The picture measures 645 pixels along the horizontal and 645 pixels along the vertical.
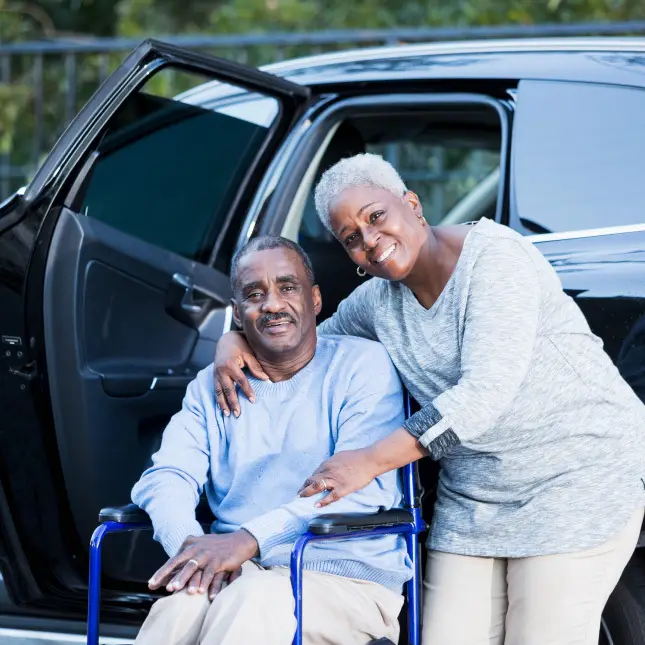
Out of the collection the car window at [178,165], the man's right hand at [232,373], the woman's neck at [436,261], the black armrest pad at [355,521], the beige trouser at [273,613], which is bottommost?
the beige trouser at [273,613]

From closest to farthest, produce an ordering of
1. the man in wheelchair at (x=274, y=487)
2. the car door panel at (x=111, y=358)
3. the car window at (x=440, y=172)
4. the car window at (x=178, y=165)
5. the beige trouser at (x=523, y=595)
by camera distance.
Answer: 1. the man in wheelchair at (x=274, y=487)
2. the beige trouser at (x=523, y=595)
3. the car door panel at (x=111, y=358)
4. the car window at (x=178, y=165)
5. the car window at (x=440, y=172)

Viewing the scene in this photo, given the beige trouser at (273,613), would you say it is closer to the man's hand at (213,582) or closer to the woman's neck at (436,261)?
the man's hand at (213,582)

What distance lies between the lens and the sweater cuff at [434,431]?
2717 mm

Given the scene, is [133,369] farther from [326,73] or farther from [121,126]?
[326,73]

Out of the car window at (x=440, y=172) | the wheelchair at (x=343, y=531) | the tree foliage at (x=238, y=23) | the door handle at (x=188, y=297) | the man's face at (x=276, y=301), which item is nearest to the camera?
the wheelchair at (x=343, y=531)

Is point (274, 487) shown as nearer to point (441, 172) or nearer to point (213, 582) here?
point (213, 582)

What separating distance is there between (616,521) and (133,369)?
150cm

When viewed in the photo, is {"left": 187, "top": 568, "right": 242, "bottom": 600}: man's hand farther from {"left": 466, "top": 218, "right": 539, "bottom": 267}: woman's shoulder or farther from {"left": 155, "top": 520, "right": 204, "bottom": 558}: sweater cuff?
{"left": 466, "top": 218, "right": 539, "bottom": 267}: woman's shoulder

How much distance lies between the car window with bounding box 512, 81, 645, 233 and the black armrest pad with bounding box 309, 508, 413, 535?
84 centimetres

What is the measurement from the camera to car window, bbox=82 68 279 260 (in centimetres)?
385


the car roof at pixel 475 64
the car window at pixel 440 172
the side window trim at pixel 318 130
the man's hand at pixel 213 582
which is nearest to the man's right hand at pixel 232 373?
the man's hand at pixel 213 582

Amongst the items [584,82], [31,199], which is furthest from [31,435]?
[584,82]

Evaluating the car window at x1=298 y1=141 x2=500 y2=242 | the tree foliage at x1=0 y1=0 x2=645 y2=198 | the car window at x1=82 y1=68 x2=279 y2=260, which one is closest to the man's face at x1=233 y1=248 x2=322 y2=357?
the car window at x1=82 y1=68 x2=279 y2=260

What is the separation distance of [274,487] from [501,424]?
59 centimetres
